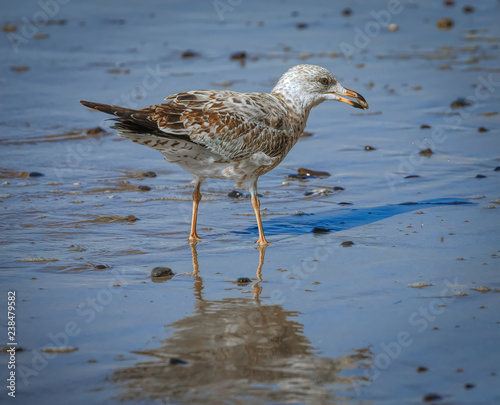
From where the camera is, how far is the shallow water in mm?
4465

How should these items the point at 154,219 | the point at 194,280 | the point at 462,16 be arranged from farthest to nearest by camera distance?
the point at 462,16 → the point at 154,219 → the point at 194,280

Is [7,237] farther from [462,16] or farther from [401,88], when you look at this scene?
[462,16]

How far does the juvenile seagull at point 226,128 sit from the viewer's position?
6.74m

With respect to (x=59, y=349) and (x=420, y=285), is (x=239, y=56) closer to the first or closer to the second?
(x=420, y=285)

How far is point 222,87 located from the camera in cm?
1245

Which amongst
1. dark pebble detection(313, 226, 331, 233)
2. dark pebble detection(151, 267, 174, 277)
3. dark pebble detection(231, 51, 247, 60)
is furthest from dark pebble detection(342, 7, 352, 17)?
dark pebble detection(151, 267, 174, 277)

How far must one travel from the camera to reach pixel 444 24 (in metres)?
17.3

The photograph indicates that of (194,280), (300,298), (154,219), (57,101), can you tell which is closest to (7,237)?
(154,219)

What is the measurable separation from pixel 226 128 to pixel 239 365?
2.93m

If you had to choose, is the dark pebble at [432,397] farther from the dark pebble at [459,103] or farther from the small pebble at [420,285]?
the dark pebble at [459,103]

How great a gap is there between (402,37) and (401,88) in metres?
4.29

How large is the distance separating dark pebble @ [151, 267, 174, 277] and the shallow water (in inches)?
2.8

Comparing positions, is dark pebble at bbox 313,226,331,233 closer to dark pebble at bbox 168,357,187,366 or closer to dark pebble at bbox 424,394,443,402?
dark pebble at bbox 168,357,187,366

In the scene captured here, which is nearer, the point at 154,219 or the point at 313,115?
the point at 154,219
